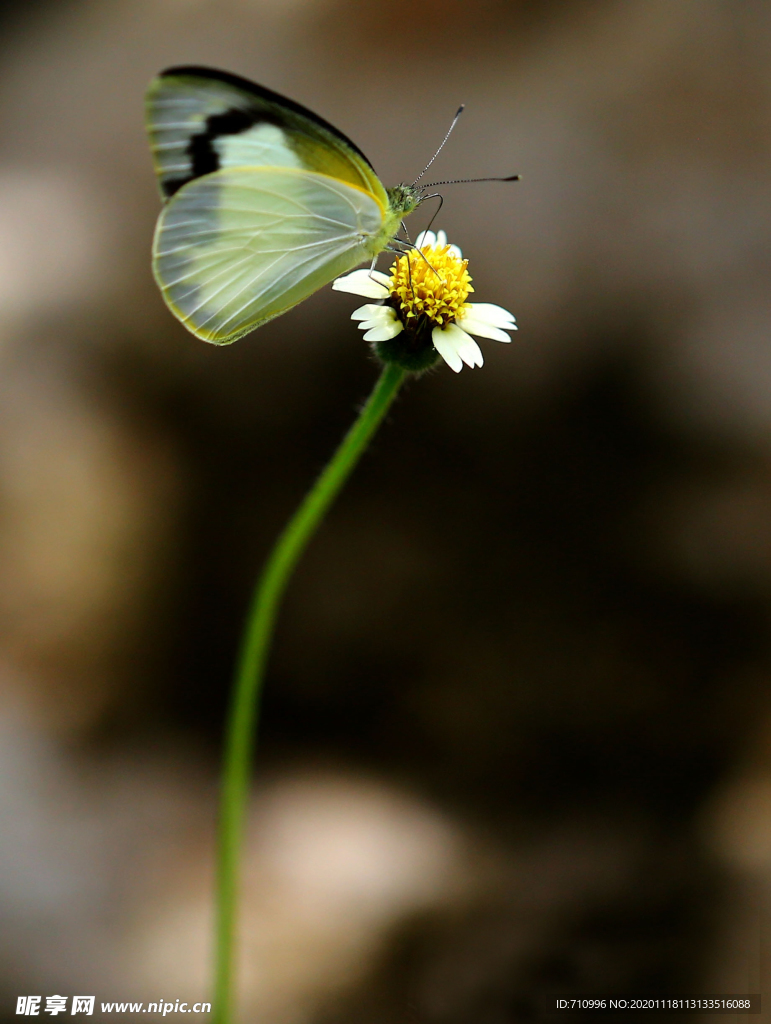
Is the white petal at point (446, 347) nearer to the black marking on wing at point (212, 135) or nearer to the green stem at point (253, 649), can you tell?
the green stem at point (253, 649)

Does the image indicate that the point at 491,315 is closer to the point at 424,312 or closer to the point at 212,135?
the point at 424,312

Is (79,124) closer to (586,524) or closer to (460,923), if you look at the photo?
(586,524)

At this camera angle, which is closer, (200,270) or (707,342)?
(200,270)

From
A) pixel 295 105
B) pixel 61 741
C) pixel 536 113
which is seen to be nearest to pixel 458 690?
pixel 61 741

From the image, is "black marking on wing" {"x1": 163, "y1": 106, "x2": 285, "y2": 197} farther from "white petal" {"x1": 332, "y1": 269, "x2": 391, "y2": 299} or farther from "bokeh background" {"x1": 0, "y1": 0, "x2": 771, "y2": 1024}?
"bokeh background" {"x1": 0, "y1": 0, "x2": 771, "y2": 1024}

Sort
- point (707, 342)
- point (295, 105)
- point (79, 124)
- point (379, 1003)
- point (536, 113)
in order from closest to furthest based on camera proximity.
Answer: point (295, 105), point (379, 1003), point (707, 342), point (536, 113), point (79, 124)

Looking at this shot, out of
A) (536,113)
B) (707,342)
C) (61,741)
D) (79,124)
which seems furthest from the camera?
(79,124)

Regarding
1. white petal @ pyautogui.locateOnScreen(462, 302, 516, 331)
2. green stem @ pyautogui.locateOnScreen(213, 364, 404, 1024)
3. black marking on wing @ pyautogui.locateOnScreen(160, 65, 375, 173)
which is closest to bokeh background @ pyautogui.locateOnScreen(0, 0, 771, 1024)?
green stem @ pyautogui.locateOnScreen(213, 364, 404, 1024)

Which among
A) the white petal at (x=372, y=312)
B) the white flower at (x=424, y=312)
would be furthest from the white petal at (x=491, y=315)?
the white petal at (x=372, y=312)
